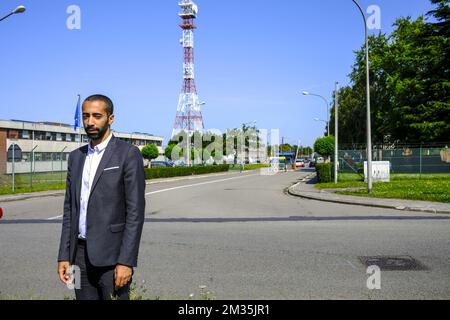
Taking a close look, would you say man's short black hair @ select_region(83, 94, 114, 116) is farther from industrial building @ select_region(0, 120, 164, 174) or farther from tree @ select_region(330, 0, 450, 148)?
industrial building @ select_region(0, 120, 164, 174)

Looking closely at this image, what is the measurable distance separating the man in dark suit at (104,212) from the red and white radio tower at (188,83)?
64190 mm

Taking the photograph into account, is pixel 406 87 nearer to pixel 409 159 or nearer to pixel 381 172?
pixel 409 159

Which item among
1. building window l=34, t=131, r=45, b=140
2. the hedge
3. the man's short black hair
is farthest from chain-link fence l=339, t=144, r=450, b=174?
building window l=34, t=131, r=45, b=140

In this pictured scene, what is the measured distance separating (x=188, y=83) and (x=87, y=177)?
66558 millimetres

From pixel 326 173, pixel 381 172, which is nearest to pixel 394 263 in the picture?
pixel 381 172

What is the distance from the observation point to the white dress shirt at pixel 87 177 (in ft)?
9.84

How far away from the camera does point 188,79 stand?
67.7m

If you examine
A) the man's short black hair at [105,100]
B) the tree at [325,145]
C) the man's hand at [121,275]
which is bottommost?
the man's hand at [121,275]

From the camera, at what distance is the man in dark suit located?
290 cm

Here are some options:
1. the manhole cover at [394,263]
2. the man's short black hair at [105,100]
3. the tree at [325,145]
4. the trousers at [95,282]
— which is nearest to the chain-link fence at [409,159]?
the tree at [325,145]

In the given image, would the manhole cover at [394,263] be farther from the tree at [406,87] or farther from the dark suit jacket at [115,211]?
the tree at [406,87]

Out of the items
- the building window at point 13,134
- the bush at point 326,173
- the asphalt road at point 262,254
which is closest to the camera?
the asphalt road at point 262,254

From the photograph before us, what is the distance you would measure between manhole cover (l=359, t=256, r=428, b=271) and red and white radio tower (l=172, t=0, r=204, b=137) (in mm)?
61074
